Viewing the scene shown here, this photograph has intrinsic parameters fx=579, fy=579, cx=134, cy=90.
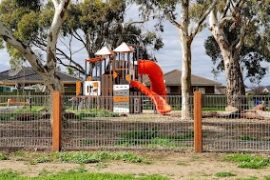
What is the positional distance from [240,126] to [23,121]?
5.52 meters

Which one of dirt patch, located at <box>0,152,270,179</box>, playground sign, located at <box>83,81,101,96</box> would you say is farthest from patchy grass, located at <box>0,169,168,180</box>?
playground sign, located at <box>83,81,101,96</box>

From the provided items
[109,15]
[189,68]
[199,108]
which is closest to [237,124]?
[199,108]

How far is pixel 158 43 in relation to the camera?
51938 mm

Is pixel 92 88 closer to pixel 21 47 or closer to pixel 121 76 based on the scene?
pixel 121 76

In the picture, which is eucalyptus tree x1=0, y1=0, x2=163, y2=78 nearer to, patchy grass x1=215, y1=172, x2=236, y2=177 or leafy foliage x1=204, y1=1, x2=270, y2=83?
leafy foliage x1=204, y1=1, x2=270, y2=83

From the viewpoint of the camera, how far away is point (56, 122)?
14008mm

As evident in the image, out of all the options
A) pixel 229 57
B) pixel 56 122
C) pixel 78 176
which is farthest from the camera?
pixel 229 57

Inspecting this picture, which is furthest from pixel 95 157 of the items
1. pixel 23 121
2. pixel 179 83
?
pixel 179 83

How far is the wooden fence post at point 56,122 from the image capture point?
14.0 metres

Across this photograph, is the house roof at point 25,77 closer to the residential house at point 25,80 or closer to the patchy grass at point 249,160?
the residential house at point 25,80

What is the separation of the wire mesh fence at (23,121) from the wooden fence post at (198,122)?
364 centimetres

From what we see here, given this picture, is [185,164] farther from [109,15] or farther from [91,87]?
[109,15]

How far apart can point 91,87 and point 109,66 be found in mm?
2614

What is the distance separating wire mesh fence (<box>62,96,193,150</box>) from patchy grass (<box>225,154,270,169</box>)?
1.53m
